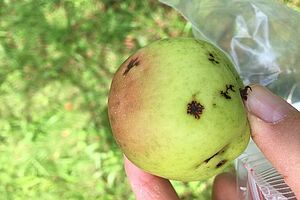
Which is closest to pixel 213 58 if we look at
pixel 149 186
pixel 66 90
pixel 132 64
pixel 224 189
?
pixel 132 64

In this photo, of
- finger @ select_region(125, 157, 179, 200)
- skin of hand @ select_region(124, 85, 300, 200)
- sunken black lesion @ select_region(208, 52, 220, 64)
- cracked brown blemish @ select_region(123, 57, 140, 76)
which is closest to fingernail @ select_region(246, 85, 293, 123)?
skin of hand @ select_region(124, 85, 300, 200)

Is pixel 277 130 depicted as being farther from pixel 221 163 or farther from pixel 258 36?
pixel 258 36

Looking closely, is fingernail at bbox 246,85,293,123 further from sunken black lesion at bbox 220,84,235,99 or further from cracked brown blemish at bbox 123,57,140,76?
cracked brown blemish at bbox 123,57,140,76

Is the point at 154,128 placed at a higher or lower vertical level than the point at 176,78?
lower

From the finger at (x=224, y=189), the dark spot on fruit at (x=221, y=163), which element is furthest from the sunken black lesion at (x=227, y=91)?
the finger at (x=224, y=189)

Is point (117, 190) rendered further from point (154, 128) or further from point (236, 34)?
point (154, 128)

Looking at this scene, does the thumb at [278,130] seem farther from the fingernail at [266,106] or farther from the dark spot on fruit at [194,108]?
the dark spot on fruit at [194,108]

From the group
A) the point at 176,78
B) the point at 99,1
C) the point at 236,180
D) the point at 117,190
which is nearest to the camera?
the point at 176,78

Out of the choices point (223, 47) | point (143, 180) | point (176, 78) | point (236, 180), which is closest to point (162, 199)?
point (143, 180)
